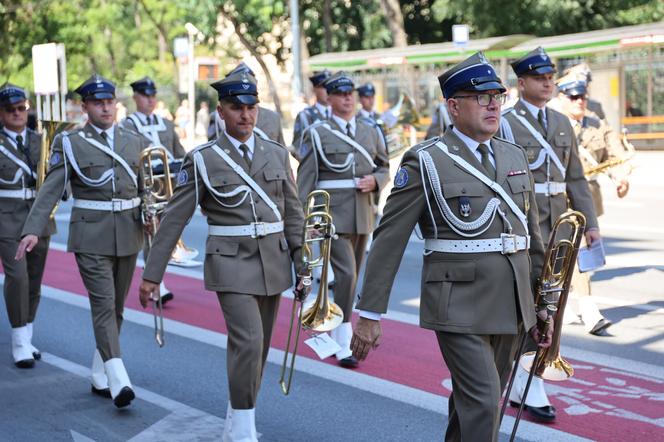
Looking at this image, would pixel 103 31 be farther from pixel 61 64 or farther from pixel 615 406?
pixel 615 406

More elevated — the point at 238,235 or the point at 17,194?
the point at 17,194

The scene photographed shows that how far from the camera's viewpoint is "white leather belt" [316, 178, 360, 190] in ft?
28.8

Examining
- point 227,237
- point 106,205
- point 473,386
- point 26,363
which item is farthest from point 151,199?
point 473,386

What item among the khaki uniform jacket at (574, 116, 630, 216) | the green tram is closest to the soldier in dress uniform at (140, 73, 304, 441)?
the khaki uniform jacket at (574, 116, 630, 216)

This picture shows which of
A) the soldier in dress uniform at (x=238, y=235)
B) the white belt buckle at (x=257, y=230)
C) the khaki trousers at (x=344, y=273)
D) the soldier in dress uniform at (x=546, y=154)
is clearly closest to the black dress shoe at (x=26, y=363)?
the khaki trousers at (x=344, y=273)

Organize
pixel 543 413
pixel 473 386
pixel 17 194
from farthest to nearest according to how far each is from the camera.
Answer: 1. pixel 17 194
2. pixel 543 413
3. pixel 473 386

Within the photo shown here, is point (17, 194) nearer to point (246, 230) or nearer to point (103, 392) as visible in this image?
point (103, 392)

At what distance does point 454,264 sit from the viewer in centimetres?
472

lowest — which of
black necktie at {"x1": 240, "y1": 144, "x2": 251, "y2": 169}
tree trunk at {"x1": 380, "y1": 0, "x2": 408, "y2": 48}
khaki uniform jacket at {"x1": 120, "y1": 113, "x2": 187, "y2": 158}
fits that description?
black necktie at {"x1": 240, "y1": 144, "x2": 251, "y2": 169}

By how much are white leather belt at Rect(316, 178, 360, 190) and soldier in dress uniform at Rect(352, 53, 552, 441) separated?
392cm

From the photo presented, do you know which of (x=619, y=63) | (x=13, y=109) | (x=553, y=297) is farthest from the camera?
(x=619, y=63)

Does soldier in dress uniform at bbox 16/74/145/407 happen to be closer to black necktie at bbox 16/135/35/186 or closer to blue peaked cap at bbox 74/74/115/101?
blue peaked cap at bbox 74/74/115/101

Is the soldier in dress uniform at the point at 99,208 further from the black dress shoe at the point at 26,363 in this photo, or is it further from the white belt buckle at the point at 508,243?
the white belt buckle at the point at 508,243

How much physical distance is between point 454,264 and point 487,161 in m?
0.49
